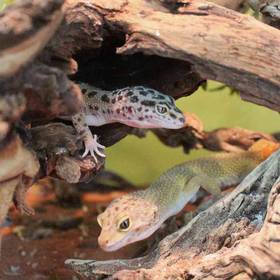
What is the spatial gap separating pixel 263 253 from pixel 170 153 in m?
2.50

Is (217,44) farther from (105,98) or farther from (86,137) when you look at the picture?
(105,98)

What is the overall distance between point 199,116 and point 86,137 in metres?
1.96

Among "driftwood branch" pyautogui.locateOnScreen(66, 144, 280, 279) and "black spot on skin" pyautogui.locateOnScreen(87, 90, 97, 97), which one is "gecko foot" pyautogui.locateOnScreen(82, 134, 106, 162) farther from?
"driftwood branch" pyautogui.locateOnScreen(66, 144, 280, 279)

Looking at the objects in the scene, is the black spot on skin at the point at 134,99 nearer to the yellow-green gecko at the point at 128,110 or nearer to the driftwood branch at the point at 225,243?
the yellow-green gecko at the point at 128,110

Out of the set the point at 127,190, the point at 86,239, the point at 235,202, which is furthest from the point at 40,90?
the point at 127,190

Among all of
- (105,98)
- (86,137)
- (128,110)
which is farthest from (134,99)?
(86,137)

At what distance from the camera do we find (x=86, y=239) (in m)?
2.98

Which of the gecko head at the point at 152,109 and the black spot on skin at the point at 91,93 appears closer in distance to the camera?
the gecko head at the point at 152,109

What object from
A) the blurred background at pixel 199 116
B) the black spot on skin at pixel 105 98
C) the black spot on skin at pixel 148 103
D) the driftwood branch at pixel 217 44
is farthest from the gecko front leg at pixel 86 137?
the blurred background at pixel 199 116

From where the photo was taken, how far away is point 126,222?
2152 millimetres

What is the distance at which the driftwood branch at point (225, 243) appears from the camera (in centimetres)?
158

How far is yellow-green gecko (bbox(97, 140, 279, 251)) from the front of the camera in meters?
2.14

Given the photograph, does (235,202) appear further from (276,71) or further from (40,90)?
(40,90)

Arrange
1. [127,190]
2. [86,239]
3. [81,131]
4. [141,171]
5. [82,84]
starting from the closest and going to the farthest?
1. [81,131]
2. [82,84]
3. [86,239]
4. [127,190]
5. [141,171]
